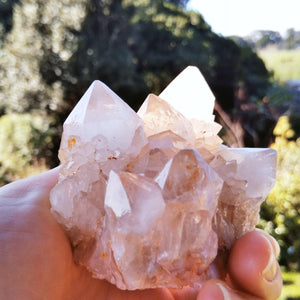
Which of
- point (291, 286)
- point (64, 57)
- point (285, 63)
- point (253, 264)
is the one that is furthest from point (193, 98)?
point (285, 63)

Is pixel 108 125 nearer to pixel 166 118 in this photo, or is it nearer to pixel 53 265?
pixel 166 118

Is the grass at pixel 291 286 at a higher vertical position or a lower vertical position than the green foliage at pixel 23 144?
lower

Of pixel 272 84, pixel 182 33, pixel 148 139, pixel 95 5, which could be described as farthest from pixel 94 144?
pixel 272 84

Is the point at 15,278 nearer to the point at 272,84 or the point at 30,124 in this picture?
the point at 30,124

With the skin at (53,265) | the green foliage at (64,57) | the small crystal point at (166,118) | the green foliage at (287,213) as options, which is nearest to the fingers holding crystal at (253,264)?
the skin at (53,265)

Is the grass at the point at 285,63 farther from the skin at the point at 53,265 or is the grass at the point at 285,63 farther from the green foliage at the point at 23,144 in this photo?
the skin at the point at 53,265

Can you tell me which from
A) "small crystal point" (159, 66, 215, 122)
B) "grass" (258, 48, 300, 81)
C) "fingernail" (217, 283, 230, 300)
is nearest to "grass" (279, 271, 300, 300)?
"fingernail" (217, 283, 230, 300)
